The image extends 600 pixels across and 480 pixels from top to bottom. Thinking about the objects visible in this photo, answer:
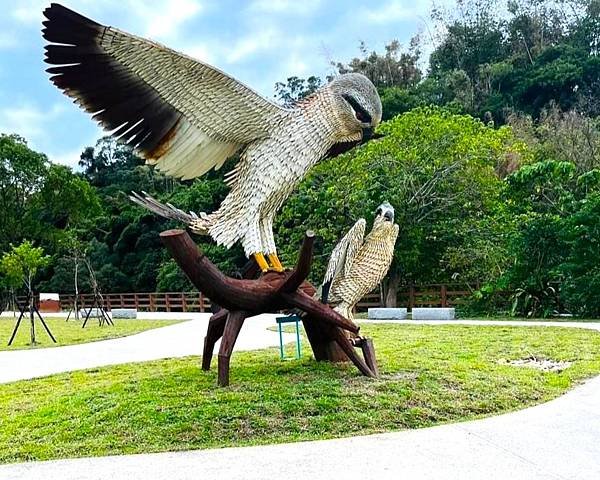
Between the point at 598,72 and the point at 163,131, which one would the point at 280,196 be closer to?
the point at 163,131

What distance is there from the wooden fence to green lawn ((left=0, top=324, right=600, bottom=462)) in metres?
6.97

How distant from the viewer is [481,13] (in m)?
37.9

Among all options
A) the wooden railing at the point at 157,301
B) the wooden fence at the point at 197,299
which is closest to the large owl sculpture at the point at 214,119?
the wooden fence at the point at 197,299

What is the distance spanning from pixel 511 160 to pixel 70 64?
16689mm

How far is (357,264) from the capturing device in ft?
19.7

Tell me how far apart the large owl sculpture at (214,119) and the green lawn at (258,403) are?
3.71ft

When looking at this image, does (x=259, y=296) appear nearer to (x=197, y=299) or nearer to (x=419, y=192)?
(x=419, y=192)

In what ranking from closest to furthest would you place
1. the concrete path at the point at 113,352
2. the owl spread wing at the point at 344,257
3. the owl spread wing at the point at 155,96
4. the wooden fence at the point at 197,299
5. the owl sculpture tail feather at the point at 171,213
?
the owl spread wing at the point at 155,96 → the owl sculpture tail feather at the point at 171,213 → the owl spread wing at the point at 344,257 → the concrete path at the point at 113,352 → the wooden fence at the point at 197,299

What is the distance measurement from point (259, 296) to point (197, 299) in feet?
59.8

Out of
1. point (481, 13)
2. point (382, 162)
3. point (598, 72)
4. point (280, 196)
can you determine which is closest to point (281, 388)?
point (280, 196)

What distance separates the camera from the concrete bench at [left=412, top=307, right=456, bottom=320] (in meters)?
14.0

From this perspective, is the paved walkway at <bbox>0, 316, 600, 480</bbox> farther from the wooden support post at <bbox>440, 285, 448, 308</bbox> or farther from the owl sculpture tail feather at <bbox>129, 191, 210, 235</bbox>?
the wooden support post at <bbox>440, 285, 448, 308</bbox>

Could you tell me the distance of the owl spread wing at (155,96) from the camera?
4.82m

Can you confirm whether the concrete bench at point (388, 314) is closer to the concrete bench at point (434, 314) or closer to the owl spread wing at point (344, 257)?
the concrete bench at point (434, 314)
